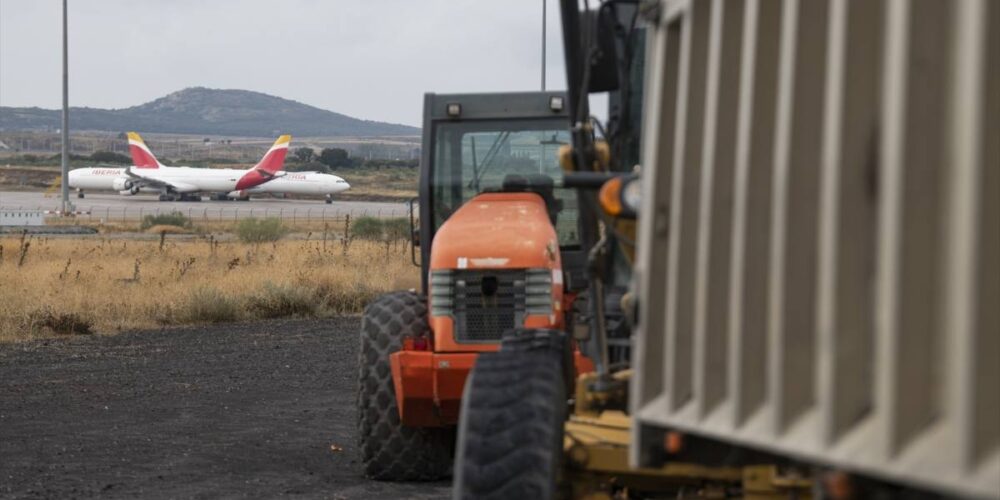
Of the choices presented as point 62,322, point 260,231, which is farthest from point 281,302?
point 260,231

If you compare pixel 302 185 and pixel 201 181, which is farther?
pixel 302 185

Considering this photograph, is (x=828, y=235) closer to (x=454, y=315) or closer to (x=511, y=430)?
(x=511, y=430)

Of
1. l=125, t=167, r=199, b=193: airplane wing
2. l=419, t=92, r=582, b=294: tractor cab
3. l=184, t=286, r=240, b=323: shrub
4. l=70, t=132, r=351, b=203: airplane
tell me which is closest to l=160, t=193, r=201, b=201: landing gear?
l=70, t=132, r=351, b=203: airplane

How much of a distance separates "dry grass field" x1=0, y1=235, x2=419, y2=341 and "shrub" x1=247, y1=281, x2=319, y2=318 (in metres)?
0.02

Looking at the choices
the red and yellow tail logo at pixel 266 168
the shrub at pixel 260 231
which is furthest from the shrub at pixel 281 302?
the red and yellow tail logo at pixel 266 168

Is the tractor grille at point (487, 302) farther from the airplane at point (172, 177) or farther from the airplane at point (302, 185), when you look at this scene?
the airplane at point (302, 185)

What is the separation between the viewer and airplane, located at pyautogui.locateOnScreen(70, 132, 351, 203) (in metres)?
114

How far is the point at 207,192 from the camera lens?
4624 inches

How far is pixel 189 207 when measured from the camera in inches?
4082

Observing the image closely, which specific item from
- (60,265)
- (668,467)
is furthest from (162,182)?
(668,467)

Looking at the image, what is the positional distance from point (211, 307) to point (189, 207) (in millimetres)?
77010

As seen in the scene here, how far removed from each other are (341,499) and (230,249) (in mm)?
35855

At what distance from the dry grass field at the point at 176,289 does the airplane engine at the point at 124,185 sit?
7813 centimetres

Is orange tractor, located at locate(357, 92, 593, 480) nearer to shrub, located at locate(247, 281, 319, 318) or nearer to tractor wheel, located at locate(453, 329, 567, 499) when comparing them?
tractor wheel, located at locate(453, 329, 567, 499)
